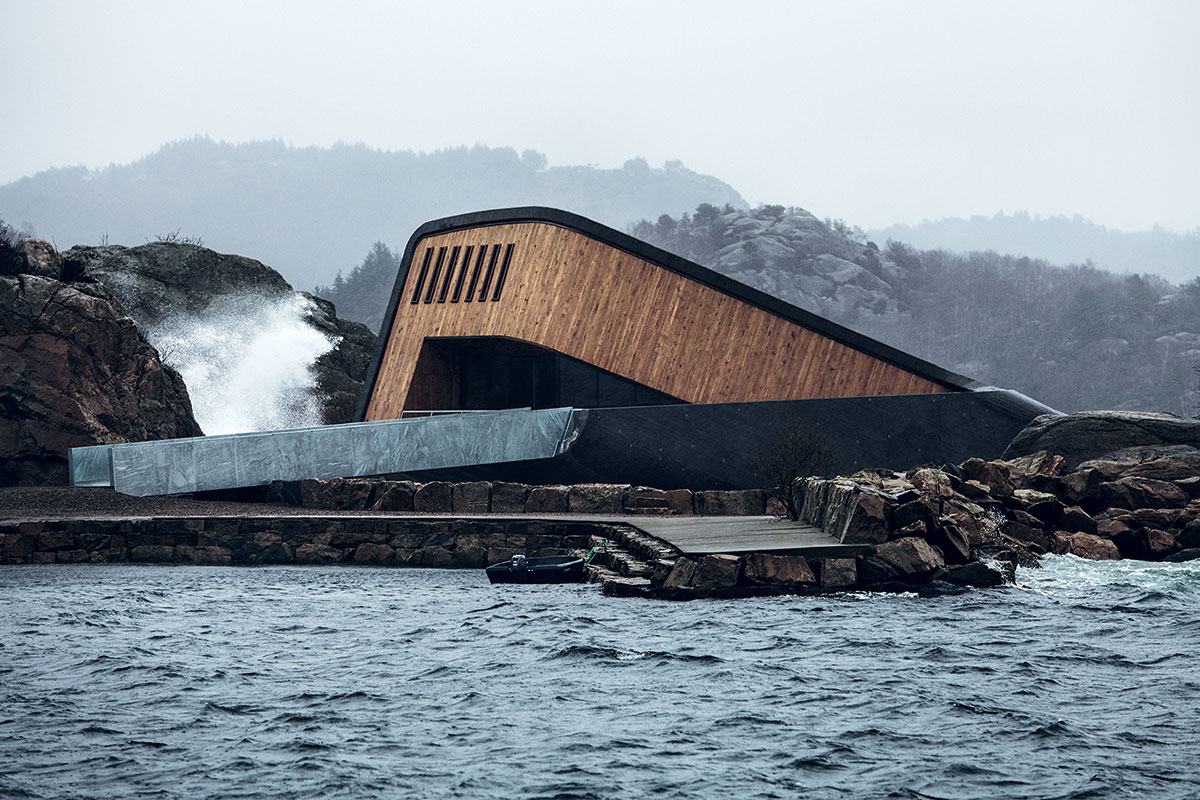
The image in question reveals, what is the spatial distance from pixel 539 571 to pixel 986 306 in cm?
10786

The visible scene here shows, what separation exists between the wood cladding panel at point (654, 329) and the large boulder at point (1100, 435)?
2.83m

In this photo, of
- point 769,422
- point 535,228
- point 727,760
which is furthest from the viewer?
point 535,228

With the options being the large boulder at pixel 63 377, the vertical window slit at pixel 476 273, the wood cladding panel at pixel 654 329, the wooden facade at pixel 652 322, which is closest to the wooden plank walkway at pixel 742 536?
the wood cladding panel at pixel 654 329

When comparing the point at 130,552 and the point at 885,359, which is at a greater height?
the point at 885,359

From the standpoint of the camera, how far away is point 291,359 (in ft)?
142

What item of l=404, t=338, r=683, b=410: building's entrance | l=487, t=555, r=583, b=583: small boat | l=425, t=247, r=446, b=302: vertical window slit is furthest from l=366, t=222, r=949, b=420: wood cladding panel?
l=487, t=555, r=583, b=583: small boat

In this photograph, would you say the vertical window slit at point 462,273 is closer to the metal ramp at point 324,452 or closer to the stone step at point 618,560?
the metal ramp at point 324,452

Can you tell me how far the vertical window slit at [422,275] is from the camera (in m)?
30.5

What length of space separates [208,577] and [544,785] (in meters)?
12.0

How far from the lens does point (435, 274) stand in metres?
30.1

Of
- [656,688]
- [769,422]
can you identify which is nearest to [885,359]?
[769,422]

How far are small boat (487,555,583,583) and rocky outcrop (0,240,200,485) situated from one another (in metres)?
10.8

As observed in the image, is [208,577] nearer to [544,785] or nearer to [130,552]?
[130,552]

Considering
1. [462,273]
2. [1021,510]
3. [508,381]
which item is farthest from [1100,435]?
[462,273]
